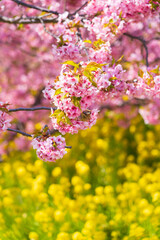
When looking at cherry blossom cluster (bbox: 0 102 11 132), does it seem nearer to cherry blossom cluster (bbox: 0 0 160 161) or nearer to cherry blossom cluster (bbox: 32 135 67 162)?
cherry blossom cluster (bbox: 0 0 160 161)

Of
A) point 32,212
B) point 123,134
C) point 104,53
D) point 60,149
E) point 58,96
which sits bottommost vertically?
point 32,212

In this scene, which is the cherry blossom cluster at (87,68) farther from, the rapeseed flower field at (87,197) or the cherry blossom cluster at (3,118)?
the rapeseed flower field at (87,197)

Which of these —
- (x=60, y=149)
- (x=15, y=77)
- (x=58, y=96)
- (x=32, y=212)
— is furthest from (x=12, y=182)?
(x=15, y=77)

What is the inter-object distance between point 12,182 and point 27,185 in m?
0.40

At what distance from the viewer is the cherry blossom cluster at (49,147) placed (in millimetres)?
2012

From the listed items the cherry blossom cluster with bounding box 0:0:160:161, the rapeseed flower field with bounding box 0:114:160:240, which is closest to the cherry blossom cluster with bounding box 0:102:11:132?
the cherry blossom cluster with bounding box 0:0:160:161

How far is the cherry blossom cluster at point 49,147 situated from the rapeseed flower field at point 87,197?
92 cm

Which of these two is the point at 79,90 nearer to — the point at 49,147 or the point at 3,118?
the point at 49,147

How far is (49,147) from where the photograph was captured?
201 centimetres

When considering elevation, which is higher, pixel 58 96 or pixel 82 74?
pixel 82 74

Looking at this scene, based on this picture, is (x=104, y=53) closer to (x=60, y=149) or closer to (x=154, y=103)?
(x=60, y=149)

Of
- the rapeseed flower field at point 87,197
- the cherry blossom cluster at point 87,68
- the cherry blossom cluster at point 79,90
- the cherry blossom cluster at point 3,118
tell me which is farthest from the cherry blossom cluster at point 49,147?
the rapeseed flower field at point 87,197

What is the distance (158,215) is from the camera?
301 cm

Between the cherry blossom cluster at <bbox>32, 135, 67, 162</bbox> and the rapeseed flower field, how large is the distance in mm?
925
